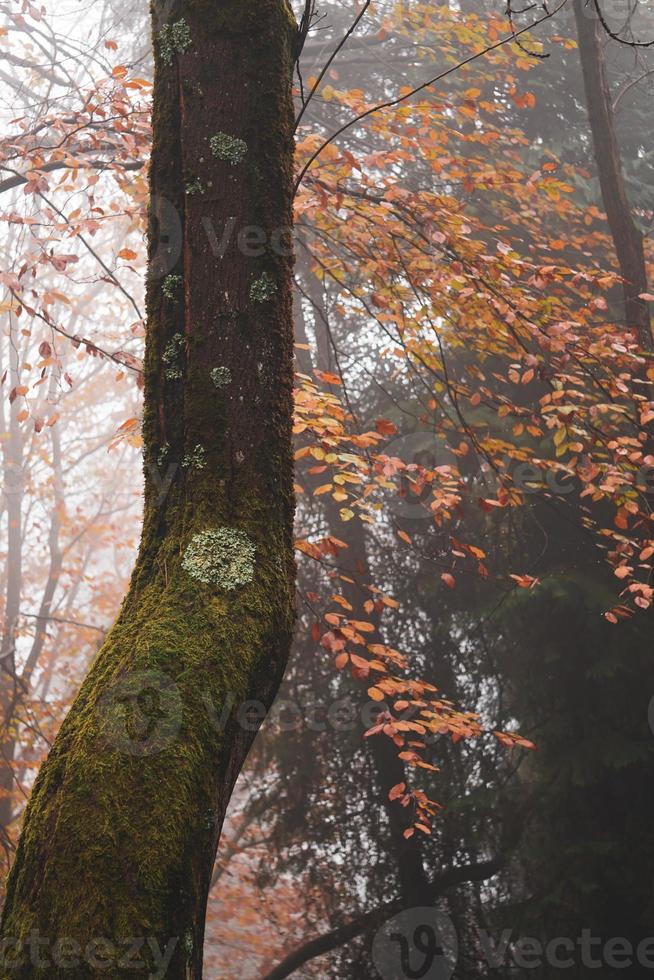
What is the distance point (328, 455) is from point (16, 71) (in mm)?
9797

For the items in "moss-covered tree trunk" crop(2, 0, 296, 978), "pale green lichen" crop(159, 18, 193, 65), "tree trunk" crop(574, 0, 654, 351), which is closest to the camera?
"moss-covered tree trunk" crop(2, 0, 296, 978)

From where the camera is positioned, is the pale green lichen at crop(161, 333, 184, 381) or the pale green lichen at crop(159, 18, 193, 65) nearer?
the pale green lichen at crop(161, 333, 184, 381)

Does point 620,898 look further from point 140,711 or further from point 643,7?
point 643,7

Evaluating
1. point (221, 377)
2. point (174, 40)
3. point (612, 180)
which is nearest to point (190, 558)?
point (221, 377)

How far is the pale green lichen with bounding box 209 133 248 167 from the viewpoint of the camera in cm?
202

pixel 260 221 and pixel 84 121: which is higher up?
pixel 84 121

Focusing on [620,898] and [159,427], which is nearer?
[159,427]

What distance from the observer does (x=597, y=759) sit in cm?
707

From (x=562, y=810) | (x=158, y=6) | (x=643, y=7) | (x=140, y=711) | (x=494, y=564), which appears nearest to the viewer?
(x=140, y=711)

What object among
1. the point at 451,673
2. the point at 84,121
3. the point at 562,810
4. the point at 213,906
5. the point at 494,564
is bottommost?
the point at 213,906

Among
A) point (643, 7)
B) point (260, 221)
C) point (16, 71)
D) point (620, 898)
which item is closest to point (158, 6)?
point (260, 221)

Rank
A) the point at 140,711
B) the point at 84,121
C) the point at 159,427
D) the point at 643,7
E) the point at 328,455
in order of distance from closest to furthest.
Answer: the point at 140,711
the point at 159,427
the point at 328,455
the point at 84,121
the point at 643,7

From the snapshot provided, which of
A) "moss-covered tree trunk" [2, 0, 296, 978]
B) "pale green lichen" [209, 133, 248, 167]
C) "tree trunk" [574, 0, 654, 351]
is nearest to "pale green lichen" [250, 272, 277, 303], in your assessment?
"moss-covered tree trunk" [2, 0, 296, 978]

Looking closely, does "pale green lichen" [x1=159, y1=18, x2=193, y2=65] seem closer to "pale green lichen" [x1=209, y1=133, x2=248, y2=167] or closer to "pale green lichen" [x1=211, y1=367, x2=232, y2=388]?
"pale green lichen" [x1=209, y1=133, x2=248, y2=167]
